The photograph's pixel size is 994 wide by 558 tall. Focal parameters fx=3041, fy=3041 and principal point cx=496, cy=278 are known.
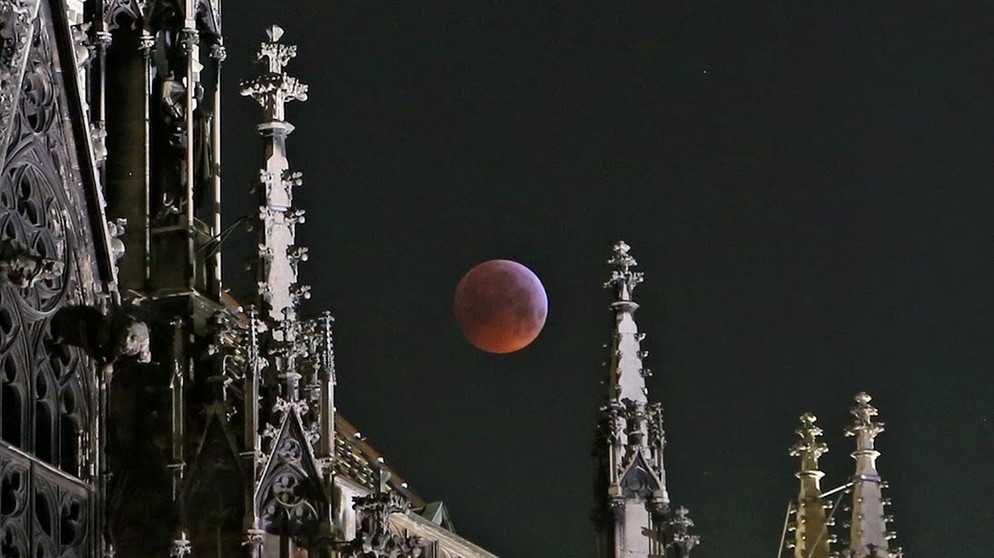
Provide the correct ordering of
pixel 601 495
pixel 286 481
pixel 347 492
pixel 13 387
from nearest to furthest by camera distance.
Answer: pixel 13 387 → pixel 286 481 → pixel 347 492 → pixel 601 495

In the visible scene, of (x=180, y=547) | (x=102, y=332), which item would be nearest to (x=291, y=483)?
(x=180, y=547)

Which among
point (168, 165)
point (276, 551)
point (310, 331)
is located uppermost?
point (168, 165)

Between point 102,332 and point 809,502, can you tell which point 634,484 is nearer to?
point 102,332

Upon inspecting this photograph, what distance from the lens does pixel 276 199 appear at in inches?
1036

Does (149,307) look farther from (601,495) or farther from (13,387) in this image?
(601,495)

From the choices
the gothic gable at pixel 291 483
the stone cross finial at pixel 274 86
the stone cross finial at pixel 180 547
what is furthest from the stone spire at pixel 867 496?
the stone cross finial at pixel 180 547

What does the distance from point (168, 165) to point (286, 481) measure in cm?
327

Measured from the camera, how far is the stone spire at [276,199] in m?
25.8

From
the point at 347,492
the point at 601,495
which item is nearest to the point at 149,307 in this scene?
the point at 347,492

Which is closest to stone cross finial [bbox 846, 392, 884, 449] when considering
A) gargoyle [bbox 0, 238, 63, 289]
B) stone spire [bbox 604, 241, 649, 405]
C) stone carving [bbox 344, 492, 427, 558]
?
stone spire [bbox 604, 241, 649, 405]

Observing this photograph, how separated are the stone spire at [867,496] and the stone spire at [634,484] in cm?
927

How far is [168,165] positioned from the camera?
26.6 meters

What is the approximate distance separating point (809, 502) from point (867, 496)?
101 cm

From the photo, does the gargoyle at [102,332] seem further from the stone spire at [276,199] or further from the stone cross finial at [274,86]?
the stone cross finial at [274,86]
